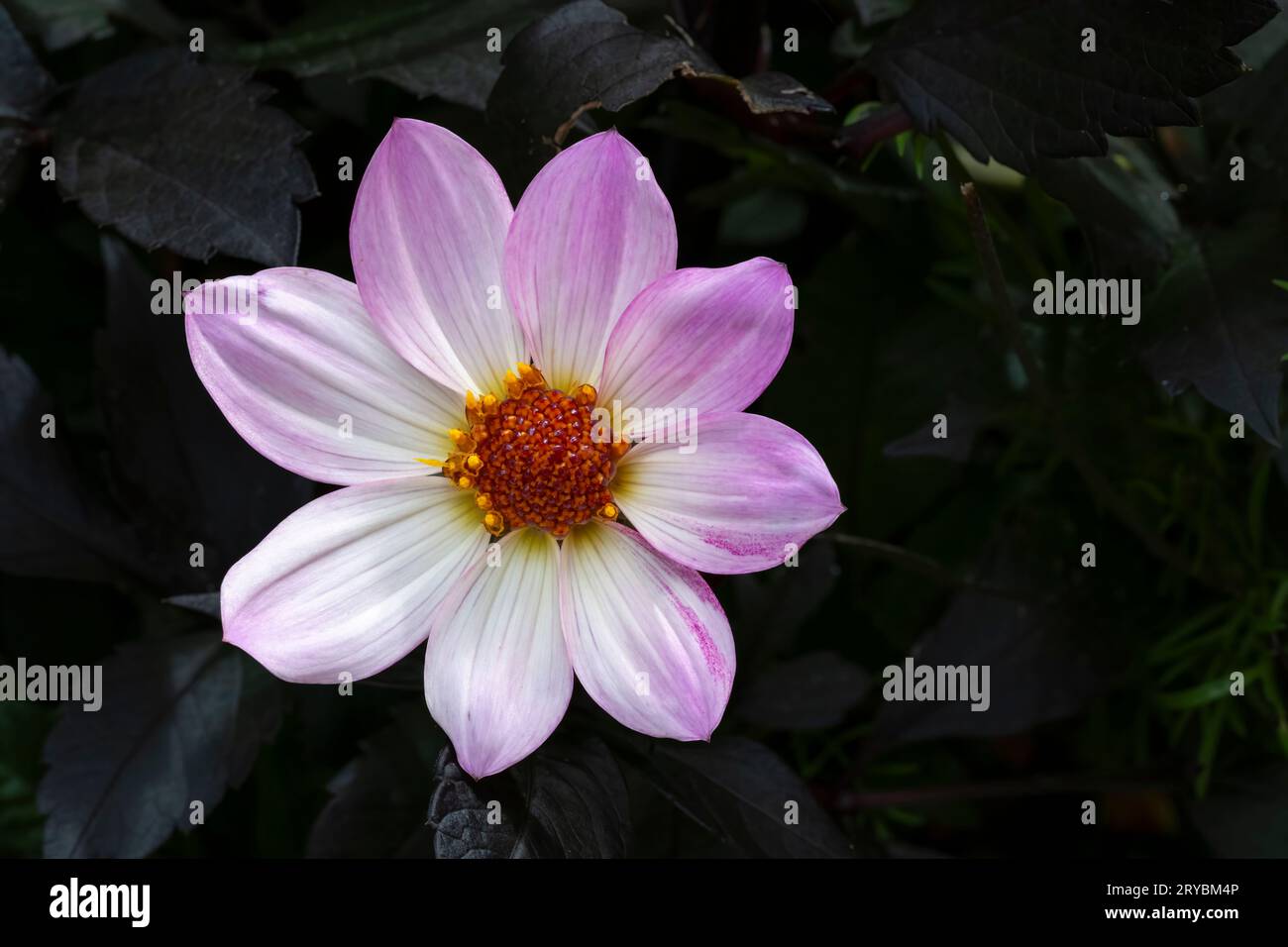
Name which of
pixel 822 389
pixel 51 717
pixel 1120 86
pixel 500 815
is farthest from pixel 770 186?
pixel 51 717

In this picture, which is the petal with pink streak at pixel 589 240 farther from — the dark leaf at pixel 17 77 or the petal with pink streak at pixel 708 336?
the dark leaf at pixel 17 77

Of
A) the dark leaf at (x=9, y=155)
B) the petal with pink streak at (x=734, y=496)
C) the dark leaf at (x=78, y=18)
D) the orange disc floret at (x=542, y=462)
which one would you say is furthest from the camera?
the dark leaf at (x=78, y=18)

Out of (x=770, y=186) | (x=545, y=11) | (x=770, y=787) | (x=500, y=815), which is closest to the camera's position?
(x=500, y=815)

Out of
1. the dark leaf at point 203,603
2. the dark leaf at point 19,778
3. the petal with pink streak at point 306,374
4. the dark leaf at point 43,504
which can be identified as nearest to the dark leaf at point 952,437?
the petal with pink streak at point 306,374

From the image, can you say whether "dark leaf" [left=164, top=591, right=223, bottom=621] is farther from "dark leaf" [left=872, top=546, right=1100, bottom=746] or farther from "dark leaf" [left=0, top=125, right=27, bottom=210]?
"dark leaf" [left=872, top=546, right=1100, bottom=746]

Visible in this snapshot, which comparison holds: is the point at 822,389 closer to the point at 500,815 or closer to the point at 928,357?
the point at 928,357

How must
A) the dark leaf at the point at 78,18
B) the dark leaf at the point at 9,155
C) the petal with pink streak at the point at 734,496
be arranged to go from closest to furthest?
the petal with pink streak at the point at 734,496 → the dark leaf at the point at 9,155 → the dark leaf at the point at 78,18

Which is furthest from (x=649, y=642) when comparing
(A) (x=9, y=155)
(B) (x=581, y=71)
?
(A) (x=9, y=155)

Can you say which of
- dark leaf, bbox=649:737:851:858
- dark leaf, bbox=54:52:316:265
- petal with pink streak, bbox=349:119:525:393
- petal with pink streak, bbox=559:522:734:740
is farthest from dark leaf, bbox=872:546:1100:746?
dark leaf, bbox=54:52:316:265
